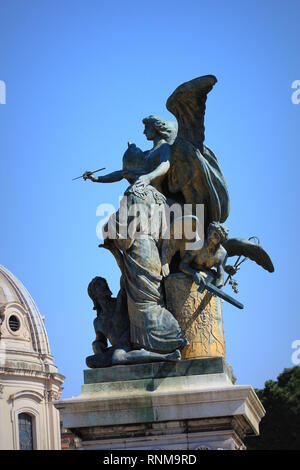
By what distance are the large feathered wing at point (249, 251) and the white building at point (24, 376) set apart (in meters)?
67.7

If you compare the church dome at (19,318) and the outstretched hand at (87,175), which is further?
the church dome at (19,318)

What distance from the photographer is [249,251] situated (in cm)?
1530

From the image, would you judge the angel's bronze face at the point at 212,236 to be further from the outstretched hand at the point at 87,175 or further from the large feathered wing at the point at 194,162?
the outstretched hand at the point at 87,175

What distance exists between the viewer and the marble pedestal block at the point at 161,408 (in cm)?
1342

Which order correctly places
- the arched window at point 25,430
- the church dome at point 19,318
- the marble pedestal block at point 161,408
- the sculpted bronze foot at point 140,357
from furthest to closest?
the church dome at point 19,318 < the arched window at point 25,430 < the sculpted bronze foot at point 140,357 < the marble pedestal block at point 161,408

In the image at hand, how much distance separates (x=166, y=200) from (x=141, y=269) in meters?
1.06

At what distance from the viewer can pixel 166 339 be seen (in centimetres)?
1386

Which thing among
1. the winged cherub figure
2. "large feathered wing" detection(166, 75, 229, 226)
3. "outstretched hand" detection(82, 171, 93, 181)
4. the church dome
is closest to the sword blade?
Result: the winged cherub figure

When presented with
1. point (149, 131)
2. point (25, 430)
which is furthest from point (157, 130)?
point (25, 430)

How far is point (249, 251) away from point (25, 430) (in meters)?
72.4

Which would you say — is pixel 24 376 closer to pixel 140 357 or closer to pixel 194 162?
pixel 194 162

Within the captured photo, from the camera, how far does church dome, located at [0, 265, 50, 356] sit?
284 ft

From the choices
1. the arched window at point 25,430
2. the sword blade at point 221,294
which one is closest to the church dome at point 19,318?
the arched window at point 25,430

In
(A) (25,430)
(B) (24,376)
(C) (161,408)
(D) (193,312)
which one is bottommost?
(C) (161,408)
